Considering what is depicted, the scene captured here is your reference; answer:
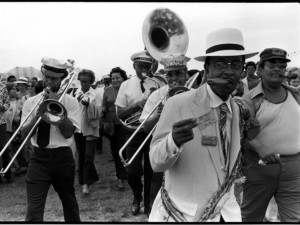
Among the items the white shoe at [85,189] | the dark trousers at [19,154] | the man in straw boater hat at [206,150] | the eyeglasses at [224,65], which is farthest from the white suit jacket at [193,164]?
the dark trousers at [19,154]

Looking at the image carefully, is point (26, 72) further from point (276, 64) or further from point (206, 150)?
point (206, 150)

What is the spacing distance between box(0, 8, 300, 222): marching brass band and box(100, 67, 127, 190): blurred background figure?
23 mm

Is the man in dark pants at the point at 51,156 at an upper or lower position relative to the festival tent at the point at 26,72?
upper

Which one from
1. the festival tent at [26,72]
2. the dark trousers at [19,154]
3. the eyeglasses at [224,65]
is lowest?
the festival tent at [26,72]

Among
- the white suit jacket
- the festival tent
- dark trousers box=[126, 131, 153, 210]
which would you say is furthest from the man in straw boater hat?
the festival tent

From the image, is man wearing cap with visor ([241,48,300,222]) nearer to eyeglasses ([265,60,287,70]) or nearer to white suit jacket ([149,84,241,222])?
eyeglasses ([265,60,287,70])

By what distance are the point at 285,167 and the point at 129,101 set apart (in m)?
2.62

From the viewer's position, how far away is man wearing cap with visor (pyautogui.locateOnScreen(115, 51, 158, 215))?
19.1 feet

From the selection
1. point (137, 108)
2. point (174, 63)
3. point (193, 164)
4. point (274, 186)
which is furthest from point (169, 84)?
point (193, 164)

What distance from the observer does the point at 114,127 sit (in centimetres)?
767

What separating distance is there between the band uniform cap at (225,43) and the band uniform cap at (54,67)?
2.23 metres

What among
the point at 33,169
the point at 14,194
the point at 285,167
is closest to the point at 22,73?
the point at 14,194

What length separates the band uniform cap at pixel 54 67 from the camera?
4738 millimetres

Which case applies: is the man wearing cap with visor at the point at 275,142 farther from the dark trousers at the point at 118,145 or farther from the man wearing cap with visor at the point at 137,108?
the dark trousers at the point at 118,145
